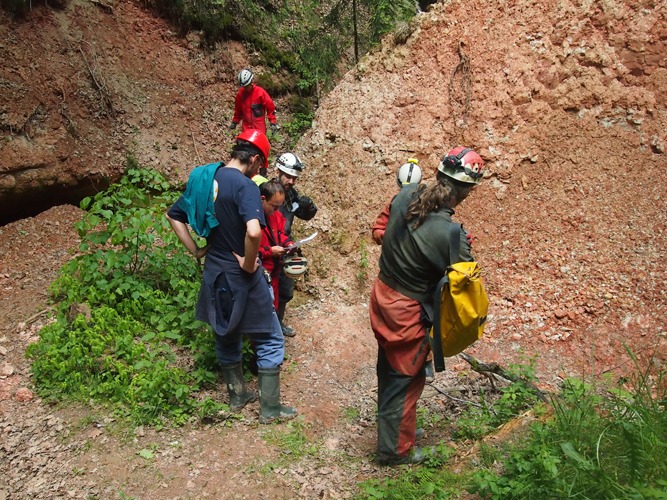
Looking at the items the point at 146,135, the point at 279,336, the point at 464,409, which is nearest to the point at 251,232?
the point at 279,336

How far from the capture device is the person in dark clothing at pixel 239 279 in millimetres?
3549

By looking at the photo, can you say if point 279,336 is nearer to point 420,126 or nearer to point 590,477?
point 590,477

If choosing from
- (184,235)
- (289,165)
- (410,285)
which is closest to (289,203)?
(289,165)

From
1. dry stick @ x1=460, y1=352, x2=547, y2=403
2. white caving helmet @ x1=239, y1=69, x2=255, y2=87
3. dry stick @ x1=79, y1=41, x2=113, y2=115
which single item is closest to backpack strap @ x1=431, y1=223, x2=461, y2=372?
dry stick @ x1=460, y1=352, x2=547, y2=403

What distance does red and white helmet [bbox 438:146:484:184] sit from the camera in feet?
9.90

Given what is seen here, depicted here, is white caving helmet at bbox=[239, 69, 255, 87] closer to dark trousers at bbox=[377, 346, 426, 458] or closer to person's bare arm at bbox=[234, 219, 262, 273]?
person's bare arm at bbox=[234, 219, 262, 273]

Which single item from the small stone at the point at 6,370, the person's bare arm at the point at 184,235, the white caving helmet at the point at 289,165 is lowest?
the small stone at the point at 6,370

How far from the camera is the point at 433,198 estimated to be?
3.00m

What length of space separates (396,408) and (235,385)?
132 centimetres

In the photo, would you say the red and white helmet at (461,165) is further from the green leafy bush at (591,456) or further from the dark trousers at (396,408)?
the green leafy bush at (591,456)

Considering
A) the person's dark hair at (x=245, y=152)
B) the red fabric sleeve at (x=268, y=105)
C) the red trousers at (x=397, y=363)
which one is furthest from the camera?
the red fabric sleeve at (x=268, y=105)

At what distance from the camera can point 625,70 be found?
18.8ft

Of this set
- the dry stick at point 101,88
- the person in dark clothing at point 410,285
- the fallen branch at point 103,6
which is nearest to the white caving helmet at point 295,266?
the person in dark clothing at point 410,285

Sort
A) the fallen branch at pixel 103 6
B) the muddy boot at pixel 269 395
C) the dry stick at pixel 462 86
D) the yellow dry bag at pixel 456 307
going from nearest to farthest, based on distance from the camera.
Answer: the yellow dry bag at pixel 456 307
the muddy boot at pixel 269 395
the dry stick at pixel 462 86
the fallen branch at pixel 103 6
